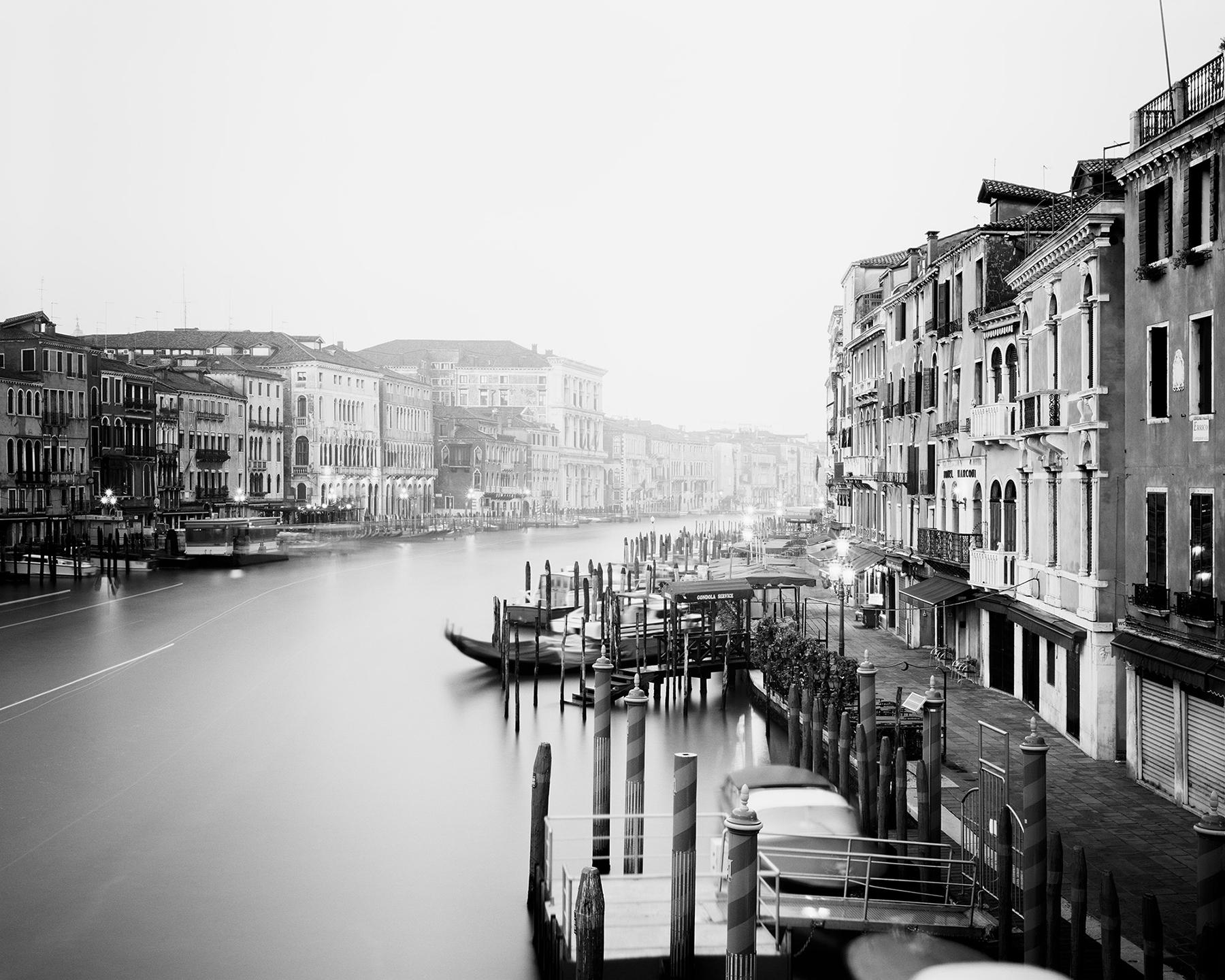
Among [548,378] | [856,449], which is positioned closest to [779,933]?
[856,449]

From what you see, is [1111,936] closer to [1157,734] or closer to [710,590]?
[1157,734]

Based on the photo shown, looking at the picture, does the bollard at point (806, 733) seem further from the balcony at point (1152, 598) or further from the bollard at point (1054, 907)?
the bollard at point (1054, 907)

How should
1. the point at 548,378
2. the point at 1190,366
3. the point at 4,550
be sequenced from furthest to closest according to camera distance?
1. the point at 548,378
2. the point at 4,550
3. the point at 1190,366

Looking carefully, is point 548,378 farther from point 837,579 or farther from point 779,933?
point 779,933

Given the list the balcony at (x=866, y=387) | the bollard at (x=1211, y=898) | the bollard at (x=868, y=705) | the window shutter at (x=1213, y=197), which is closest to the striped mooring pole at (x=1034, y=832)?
the bollard at (x=1211, y=898)

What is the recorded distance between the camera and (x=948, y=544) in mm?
19312

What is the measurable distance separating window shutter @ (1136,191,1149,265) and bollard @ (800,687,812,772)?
5824 mm

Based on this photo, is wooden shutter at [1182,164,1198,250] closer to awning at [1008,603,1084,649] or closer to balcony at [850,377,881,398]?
awning at [1008,603,1084,649]

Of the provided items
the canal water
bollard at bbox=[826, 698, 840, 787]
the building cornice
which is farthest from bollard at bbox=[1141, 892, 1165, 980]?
the building cornice

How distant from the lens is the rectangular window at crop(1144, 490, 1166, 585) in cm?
1163

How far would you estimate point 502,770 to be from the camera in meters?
17.7

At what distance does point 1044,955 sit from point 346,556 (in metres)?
52.1

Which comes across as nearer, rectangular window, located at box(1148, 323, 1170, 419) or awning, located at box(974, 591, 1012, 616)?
rectangular window, located at box(1148, 323, 1170, 419)

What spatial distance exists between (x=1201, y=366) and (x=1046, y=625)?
4278 millimetres
